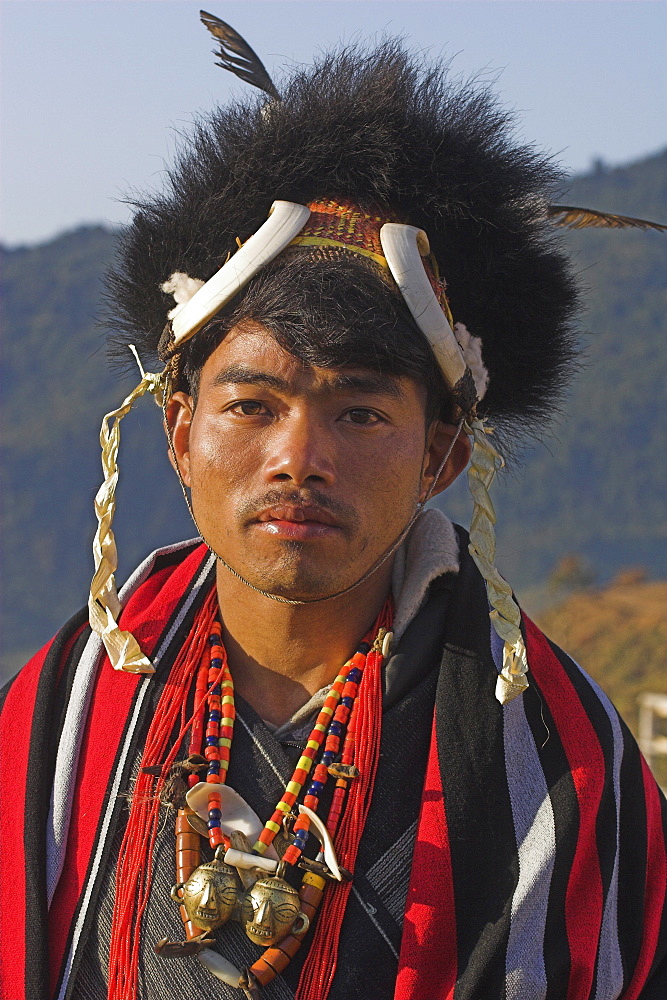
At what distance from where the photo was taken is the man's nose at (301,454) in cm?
231

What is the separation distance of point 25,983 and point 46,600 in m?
59.3

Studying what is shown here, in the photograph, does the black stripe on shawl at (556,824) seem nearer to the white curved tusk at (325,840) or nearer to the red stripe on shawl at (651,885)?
the red stripe on shawl at (651,885)

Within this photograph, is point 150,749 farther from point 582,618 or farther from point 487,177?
point 582,618

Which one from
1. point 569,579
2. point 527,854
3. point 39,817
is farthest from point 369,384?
point 569,579

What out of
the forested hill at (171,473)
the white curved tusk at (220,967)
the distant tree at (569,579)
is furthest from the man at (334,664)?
the forested hill at (171,473)

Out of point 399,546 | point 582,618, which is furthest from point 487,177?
point 582,618

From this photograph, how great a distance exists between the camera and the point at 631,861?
2477 millimetres

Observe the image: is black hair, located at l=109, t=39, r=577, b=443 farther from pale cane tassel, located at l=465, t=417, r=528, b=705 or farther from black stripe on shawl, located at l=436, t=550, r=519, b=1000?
black stripe on shawl, located at l=436, t=550, r=519, b=1000

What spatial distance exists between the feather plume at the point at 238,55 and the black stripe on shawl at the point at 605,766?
1485 mm

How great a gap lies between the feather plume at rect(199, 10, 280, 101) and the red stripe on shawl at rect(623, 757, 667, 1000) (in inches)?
70.7

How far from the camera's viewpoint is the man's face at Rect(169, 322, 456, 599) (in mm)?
2340

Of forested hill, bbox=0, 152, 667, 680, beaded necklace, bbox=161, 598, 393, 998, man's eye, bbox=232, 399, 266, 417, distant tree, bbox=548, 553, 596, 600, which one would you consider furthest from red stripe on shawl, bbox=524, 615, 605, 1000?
forested hill, bbox=0, 152, 667, 680

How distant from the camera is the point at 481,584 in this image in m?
2.72

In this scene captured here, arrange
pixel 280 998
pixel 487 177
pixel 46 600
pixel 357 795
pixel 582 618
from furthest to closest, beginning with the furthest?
pixel 46 600
pixel 582 618
pixel 487 177
pixel 357 795
pixel 280 998
